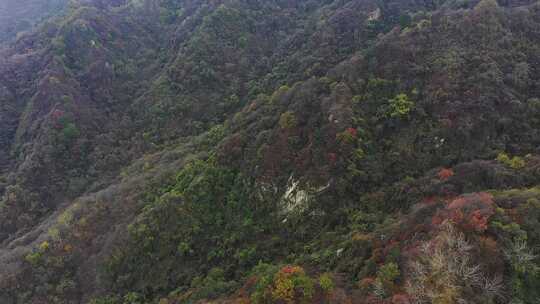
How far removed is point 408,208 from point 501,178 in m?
7.52

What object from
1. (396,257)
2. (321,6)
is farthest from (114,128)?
(396,257)

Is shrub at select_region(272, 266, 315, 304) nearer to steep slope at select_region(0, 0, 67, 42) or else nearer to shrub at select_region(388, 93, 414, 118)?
shrub at select_region(388, 93, 414, 118)

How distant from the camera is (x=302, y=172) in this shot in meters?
38.3

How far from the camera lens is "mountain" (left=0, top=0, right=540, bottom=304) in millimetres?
24328

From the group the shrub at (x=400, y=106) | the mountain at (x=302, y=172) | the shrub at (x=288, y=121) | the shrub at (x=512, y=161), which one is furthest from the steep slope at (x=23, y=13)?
the shrub at (x=512, y=161)

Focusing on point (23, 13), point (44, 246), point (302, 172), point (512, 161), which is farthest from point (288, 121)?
point (23, 13)

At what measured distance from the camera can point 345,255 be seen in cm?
2864

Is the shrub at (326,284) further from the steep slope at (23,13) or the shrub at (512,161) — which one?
the steep slope at (23,13)

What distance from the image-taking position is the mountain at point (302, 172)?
2433 cm

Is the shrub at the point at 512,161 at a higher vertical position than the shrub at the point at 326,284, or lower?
lower

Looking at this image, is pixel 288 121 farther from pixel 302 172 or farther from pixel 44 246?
pixel 44 246

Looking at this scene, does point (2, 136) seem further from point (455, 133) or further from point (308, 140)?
point (455, 133)

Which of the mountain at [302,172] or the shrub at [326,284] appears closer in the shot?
the mountain at [302,172]

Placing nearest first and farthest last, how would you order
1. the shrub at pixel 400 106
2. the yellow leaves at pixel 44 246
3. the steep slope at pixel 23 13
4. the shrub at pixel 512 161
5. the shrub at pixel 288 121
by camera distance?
the shrub at pixel 512 161
the shrub at pixel 400 106
the shrub at pixel 288 121
the yellow leaves at pixel 44 246
the steep slope at pixel 23 13
